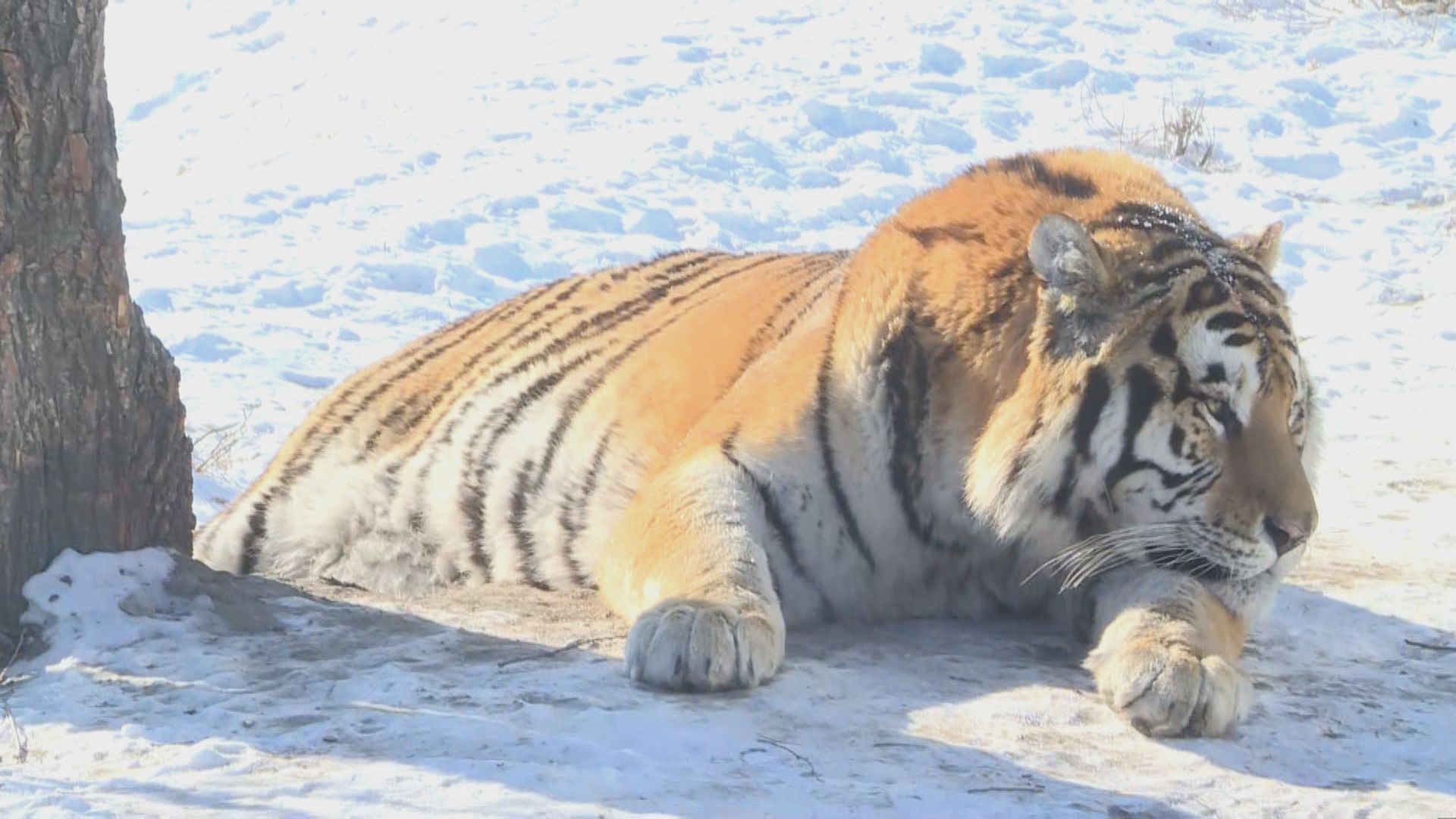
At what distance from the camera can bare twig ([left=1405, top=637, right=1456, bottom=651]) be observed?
3.54 m

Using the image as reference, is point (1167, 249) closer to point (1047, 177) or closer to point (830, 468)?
point (1047, 177)

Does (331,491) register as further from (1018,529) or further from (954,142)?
(954,142)

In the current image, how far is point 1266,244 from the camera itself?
12.2ft

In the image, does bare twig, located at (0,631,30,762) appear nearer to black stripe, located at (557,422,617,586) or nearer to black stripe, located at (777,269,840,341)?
black stripe, located at (557,422,617,586)

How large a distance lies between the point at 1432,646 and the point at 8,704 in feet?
8.92

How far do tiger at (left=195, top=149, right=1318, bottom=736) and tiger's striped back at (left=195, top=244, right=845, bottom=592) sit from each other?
2cm

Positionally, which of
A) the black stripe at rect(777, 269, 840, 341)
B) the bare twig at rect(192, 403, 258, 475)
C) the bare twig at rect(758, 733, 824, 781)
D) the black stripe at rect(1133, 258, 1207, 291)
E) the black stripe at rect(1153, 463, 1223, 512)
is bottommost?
the bare twig at rect(192, 403, 258, 475)

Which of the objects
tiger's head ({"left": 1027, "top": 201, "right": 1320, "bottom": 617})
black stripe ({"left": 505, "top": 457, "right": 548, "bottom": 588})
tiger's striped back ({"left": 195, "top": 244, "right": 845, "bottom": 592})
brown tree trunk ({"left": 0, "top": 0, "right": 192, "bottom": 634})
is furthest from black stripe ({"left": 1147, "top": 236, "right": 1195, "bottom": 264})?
brown tree trunk ({"left": 0, "top": 0, "right": 192, "bottom": 634})

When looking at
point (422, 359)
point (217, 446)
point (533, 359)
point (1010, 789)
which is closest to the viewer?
point (1010, 789)

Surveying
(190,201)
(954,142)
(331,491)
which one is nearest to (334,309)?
(190,201)

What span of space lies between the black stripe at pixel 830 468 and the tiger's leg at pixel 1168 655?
0.48 metres

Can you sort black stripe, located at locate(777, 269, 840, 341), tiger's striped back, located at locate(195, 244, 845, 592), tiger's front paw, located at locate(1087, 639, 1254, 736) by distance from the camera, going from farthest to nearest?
tiger's striped back, located at locate(195, 244, 845, 592)
black stripe, located at locate(777, 269, 840, 341)
tiger's front paw, located at locate(1087, 639, 1254, 736)

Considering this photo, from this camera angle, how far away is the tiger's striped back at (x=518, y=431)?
3984 millimetres

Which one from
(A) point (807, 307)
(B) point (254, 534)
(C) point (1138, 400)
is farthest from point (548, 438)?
(C) point (1138, 400)
